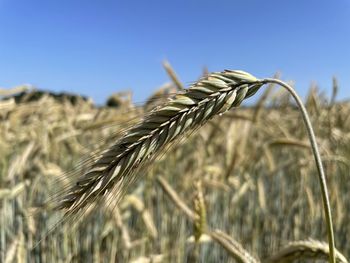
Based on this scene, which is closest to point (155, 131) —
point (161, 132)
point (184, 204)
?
point (161, 132)

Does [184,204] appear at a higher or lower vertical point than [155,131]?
lower

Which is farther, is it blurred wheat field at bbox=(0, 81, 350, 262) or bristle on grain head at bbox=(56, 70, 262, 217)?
blurred wheat field at bbox=(0, 81, 350, 262)

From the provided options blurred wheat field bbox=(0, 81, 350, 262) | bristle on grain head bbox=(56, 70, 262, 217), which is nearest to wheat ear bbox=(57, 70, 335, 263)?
bristle on grain head bbox=(56, 70, 262, 217)

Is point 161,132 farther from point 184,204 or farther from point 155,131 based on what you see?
point 184,204

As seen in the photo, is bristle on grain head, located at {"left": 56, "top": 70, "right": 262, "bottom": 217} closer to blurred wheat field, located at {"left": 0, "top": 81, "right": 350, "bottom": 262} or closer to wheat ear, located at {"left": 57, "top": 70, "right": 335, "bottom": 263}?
wheat ear, located at {"left": 57, "top": 70, "right": 335, "bottom": 263}

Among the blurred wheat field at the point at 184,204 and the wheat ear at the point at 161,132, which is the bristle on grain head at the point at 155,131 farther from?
the blurred wheat field at the point at 184,204

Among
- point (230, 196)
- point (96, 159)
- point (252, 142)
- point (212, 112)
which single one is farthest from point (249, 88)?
point (252, 142)

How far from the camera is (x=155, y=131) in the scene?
0.60 meters

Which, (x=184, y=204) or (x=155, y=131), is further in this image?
(x=184, y=204)

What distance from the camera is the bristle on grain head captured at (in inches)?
22.9

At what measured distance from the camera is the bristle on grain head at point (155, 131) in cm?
58

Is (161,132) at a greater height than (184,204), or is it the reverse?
(161,132)

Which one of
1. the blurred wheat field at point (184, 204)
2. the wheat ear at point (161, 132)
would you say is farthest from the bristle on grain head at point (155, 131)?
the blurred wheat field at point (184, 204)

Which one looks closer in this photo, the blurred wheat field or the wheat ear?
the wheat ear
